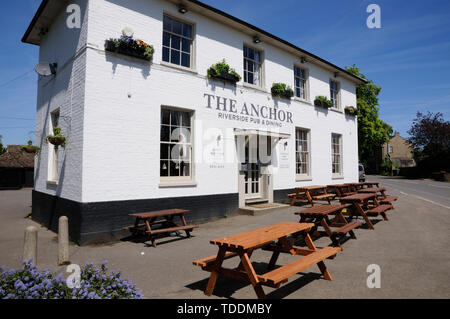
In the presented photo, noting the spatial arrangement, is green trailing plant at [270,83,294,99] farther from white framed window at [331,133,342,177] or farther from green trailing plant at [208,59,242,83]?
white framed window at [331,133,342,177]

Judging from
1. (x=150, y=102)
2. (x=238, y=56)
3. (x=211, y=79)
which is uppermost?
(x=238, y=56)

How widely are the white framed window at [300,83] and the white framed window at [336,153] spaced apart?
323 cm

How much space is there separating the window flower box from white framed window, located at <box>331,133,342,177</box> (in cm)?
1097

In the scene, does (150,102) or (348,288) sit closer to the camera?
(348,288)

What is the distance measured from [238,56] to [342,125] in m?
7.95

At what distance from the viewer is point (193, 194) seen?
896cm

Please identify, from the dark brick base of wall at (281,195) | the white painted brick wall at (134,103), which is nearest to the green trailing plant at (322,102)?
the dark brick base of wall at (281,195)

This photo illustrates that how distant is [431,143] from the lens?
36219 mm

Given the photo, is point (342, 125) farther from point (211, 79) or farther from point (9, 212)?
point (9, 212)

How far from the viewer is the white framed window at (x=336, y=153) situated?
Answer: 15.6 m

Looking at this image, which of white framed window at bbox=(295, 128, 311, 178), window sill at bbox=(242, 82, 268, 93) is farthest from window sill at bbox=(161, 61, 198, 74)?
white framed window at bbox=(295, 128, 311, 178)

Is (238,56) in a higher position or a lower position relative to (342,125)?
higher

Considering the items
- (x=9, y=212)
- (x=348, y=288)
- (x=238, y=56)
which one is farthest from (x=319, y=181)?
(x=9, y=212)

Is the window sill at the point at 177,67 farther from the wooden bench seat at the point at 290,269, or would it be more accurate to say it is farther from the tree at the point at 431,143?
the tree at the point at 431,143
